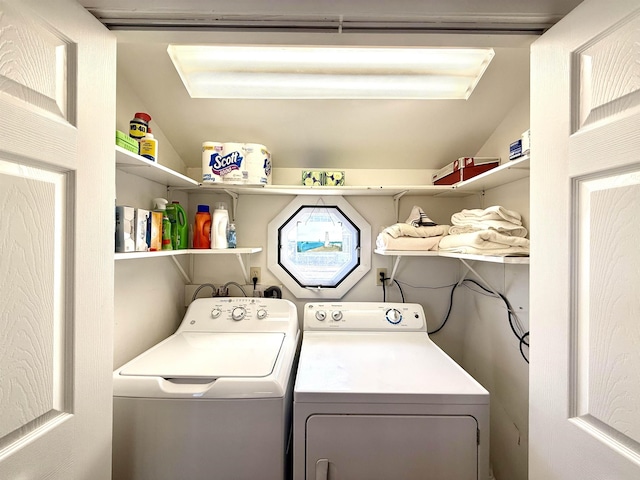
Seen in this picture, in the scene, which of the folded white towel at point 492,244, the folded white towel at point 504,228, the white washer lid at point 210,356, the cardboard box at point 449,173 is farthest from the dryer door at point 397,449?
the cardboard box at point 449,173

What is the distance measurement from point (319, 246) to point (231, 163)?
890 mm

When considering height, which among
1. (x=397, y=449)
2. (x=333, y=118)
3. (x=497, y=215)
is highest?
(x=333, y=118)

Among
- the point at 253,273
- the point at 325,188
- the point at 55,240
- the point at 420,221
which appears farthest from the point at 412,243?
the point at 55,240

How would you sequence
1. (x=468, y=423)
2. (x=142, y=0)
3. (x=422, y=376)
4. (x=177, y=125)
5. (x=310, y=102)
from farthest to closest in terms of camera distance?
(x=177, y=125) < (x=310, y=102) < (x=422, y=376) < (x=468, y=423) < (x=142, y=0)

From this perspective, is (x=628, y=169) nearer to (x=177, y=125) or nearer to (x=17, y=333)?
(x=17, y=333)

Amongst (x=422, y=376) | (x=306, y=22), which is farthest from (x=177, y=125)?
(x=422, y=376)

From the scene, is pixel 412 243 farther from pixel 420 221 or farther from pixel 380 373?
pixel 380 373

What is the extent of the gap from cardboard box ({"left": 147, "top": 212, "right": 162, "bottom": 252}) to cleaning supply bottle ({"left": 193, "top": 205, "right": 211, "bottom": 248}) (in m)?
0.36

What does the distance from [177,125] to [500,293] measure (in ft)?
7.10

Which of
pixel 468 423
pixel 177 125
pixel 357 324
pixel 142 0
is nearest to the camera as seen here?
pixel 142 0

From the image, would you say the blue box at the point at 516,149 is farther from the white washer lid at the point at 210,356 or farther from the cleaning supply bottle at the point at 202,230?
the cleaning supply bottle at the point at 202,230

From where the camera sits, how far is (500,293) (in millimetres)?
1706

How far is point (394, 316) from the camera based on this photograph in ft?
6.24

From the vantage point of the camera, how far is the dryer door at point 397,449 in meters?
1.12
